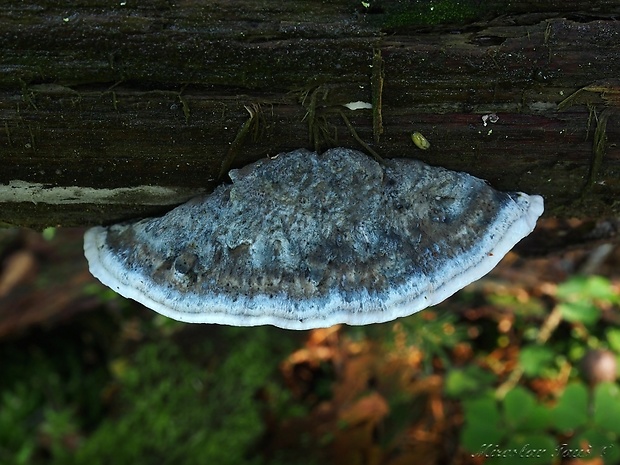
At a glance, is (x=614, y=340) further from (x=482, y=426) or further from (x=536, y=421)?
(x=482, y=426)

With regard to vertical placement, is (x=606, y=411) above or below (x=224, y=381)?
above

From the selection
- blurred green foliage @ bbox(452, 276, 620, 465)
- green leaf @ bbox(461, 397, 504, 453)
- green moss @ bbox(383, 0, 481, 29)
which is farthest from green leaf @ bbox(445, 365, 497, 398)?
green moss @ bbox(383, 0, 481, 29)

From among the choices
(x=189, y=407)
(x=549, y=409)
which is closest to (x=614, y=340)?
(x=549, y=409)

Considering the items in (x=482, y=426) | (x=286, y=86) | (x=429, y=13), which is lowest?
(x=482, y=426)

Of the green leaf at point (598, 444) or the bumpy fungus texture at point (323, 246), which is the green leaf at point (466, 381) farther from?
the bumpy fungus texture at point (323, 246)

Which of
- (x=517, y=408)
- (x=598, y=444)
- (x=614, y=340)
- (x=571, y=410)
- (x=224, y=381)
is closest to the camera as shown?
(x=598, y=444)

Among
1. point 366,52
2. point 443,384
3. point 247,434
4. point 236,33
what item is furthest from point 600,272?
point 236,33
